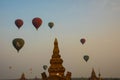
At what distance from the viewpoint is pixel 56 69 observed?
160 feet

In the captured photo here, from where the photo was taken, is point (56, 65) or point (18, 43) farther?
point (18, 43)

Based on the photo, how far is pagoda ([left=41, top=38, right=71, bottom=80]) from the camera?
47500mm

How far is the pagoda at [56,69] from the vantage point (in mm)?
47500

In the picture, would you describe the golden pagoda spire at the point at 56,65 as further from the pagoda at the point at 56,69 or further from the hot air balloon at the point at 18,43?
the hot air balloon at the point at 18,43

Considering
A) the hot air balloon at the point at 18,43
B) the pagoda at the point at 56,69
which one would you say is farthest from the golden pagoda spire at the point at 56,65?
the hot air balloon at the point at 18,43

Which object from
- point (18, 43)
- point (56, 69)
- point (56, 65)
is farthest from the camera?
point (18, 43)

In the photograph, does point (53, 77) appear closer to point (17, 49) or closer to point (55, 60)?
point (55, 60)

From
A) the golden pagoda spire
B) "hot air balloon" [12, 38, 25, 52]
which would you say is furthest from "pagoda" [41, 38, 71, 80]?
"hot air balloon" [12, 38, 25, 52]

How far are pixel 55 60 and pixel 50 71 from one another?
2018 millimetres

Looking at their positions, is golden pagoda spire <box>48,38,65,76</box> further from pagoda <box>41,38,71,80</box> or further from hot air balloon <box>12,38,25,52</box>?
hot air balloon <box>12,38,25,52</box>

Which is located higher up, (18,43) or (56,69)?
(18,43)

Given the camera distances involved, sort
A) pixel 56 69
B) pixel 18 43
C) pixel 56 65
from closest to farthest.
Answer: pixel 56 69 → pixel 56 65 → pixel 18 43

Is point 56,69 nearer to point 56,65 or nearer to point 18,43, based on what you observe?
point 56,65

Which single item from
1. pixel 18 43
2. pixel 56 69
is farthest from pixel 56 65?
pixel 18 43
